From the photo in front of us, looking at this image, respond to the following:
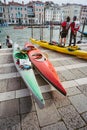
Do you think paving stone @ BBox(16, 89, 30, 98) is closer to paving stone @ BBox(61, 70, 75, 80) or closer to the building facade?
paving stone @ BBox(61, 70, 75, 80)

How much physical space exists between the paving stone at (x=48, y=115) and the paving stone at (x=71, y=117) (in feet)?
0.37

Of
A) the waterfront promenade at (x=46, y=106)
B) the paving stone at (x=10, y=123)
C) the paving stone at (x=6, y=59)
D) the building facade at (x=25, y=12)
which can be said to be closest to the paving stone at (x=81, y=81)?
the waterfront promenade at (x=46, y=106)

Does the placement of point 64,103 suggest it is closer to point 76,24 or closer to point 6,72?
point 6,72

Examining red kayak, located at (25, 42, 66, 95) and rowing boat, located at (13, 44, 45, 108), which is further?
red kayak, located at (25, 42, 66, 95)

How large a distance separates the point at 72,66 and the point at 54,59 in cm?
92

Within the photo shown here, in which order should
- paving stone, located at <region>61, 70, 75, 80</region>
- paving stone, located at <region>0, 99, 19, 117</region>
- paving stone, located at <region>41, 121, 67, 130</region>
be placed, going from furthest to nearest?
paving stone, located at <region>61, 70, 75, 80</region>
paving stone, located at <region>0, 99, 19, 117</region>
paving stone, located at <region>41, 121, 67, 130</region>

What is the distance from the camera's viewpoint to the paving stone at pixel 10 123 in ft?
6.24

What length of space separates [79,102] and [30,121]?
110 centimetres

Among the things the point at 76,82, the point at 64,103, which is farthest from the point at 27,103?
the point at 76,82

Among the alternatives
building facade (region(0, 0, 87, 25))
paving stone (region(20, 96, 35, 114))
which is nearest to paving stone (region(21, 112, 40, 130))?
paving stone (region(20, 96, 35, 114))

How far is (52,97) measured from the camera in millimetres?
2568

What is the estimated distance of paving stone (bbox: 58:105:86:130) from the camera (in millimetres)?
1954

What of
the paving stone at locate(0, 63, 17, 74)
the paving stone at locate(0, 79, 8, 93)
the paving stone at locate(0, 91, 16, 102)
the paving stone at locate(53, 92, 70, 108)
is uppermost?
the paving stone at locate(0, 63, 17, 74)

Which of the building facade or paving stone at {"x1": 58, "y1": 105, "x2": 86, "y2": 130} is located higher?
the building facade
